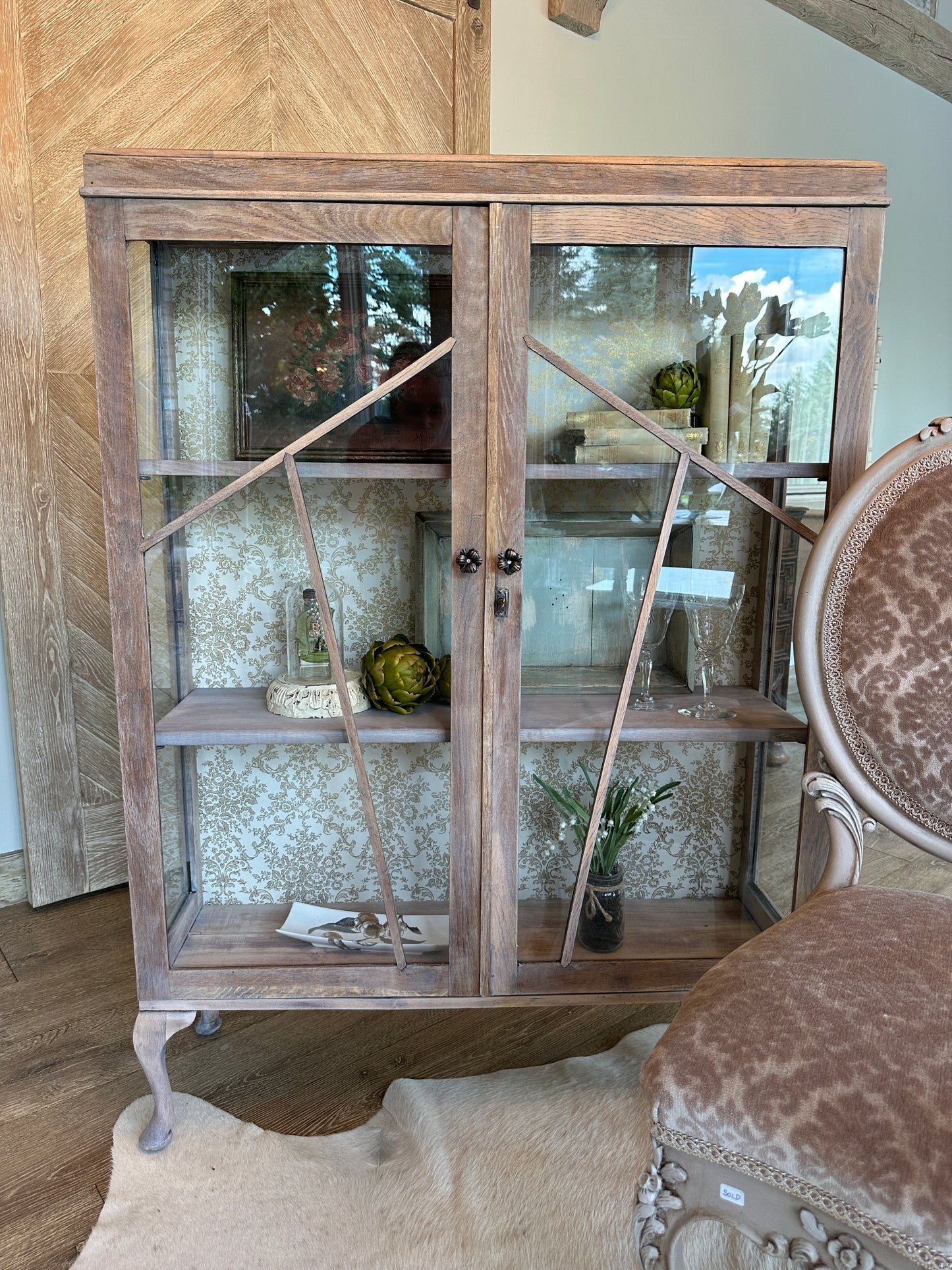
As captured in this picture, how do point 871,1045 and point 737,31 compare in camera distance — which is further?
point 737,31

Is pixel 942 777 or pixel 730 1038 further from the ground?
pixel 942 777

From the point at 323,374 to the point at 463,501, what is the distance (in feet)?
0.86

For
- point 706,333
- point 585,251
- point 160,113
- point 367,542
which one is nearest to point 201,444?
point 367,542

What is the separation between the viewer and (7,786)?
2064 mm

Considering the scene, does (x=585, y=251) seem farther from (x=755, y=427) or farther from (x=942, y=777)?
(x=942, y=777)

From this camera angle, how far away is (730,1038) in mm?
787

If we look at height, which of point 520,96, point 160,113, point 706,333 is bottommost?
point 706,333

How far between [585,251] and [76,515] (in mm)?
1404

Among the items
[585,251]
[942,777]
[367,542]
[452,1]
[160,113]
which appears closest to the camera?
[942,777]

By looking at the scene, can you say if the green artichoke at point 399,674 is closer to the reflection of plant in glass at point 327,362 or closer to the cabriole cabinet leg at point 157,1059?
the reflection of plant in glass at point 327,362

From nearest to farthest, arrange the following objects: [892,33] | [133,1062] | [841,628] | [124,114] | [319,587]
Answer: [841,628] < [319,587] < [133,1062] < [124,114] < [892,33]

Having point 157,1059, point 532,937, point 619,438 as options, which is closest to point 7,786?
point 157,1059

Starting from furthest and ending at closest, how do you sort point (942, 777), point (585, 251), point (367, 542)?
point (367, 542), point (585, 251), point (942, 777)

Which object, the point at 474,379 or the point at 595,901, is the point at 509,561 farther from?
the point at 595,901
